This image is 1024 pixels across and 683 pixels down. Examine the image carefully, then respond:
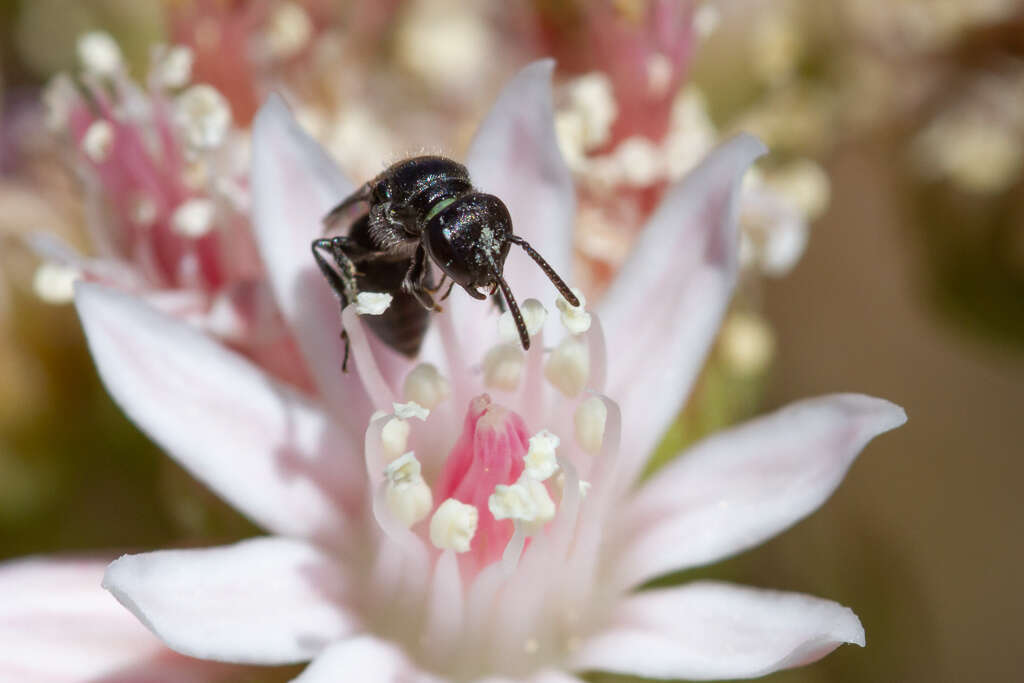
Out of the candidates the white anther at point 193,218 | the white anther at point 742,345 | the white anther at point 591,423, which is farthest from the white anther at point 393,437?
the white anther at point 742,345

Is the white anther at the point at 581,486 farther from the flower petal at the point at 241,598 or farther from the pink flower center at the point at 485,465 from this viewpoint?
the flower petal at the point at 241,598

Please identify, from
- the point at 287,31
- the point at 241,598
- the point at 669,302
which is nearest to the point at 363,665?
the point at 241,598

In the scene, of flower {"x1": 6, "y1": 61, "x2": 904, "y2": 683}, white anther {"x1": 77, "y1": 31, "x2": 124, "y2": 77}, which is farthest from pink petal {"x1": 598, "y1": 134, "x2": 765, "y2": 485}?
white anther {"x1": 77, "y1": 31, "x2": 124, "y2": 77}

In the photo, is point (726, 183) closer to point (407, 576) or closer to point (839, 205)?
Result: point (407, 576)

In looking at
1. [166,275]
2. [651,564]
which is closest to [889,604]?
[651,564]

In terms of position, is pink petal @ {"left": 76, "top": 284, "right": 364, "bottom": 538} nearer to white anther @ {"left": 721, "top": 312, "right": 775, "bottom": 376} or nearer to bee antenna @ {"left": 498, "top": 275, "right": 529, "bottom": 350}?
bee antenna @ {"left": 498, "top": 275, "right": 529, "bottom": 350}

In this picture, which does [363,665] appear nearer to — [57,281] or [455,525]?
[455,525]
